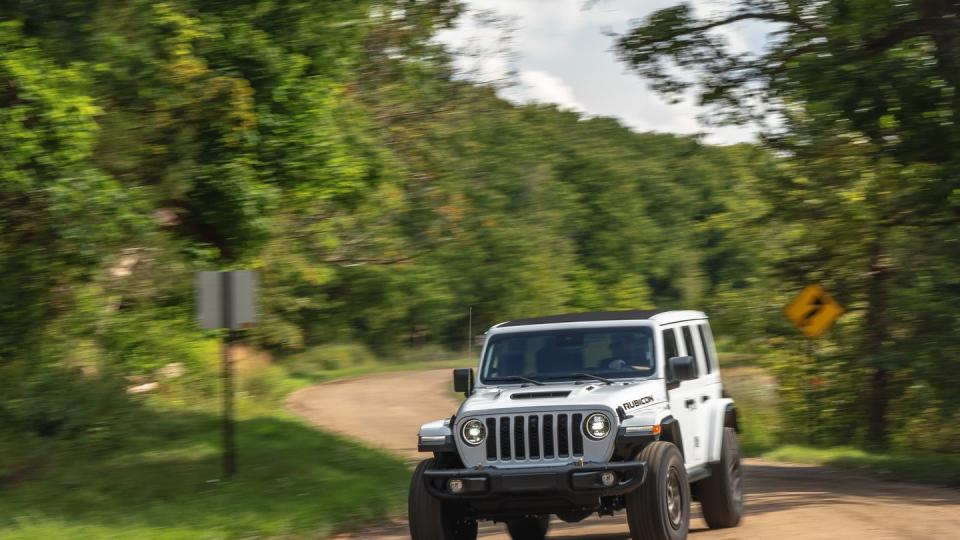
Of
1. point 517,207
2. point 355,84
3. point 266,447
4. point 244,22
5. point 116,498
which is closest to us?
point 116,498

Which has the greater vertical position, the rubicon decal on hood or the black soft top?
the black soft top

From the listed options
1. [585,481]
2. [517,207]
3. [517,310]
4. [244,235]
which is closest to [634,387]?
[585,481]

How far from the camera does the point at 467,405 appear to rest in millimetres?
10586

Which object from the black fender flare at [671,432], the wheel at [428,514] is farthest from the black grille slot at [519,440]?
the black fender flare at [671,432]

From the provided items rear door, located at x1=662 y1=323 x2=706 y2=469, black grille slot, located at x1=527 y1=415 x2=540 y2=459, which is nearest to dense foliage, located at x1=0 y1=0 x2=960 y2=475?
rear door, located at x1=662 y1=323 x2=706 y2=469

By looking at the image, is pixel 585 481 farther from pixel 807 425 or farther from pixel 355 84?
pixel 355 84

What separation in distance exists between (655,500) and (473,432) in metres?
1.52

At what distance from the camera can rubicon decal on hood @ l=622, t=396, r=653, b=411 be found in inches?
406

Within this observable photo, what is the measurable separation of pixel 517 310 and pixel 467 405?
42167 mm

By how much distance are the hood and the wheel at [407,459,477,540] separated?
661 mm

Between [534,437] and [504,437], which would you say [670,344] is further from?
[504,437]

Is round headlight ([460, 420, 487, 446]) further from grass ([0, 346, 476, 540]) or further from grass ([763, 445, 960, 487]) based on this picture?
grass ([763, 445, 960, 487])

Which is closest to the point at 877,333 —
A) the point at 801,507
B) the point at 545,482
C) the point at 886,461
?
the point at 886,461

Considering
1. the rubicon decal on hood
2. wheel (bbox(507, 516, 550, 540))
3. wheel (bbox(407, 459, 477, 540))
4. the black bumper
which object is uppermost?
the rubicon decal on hood
